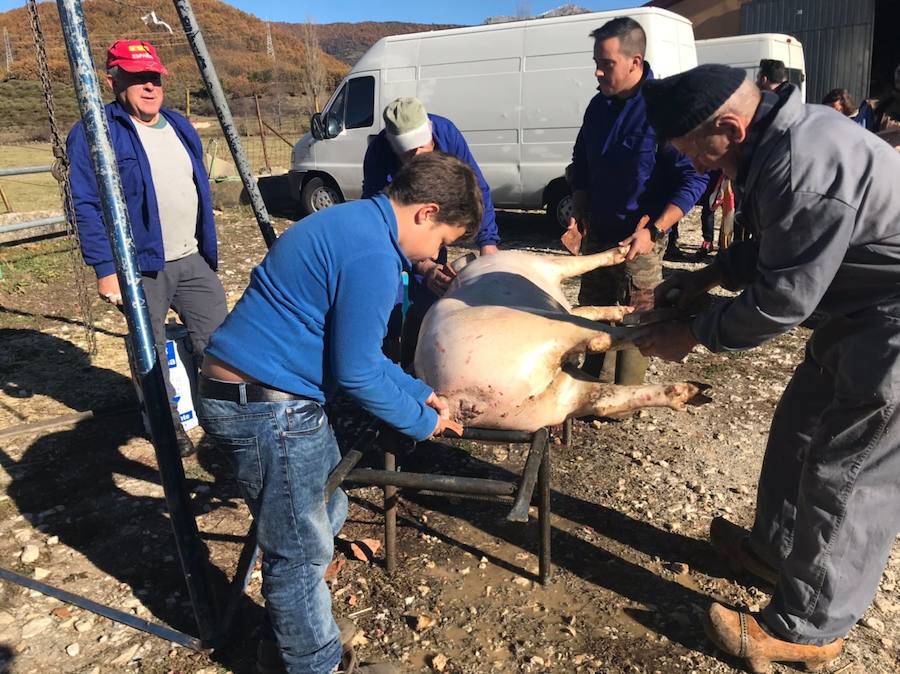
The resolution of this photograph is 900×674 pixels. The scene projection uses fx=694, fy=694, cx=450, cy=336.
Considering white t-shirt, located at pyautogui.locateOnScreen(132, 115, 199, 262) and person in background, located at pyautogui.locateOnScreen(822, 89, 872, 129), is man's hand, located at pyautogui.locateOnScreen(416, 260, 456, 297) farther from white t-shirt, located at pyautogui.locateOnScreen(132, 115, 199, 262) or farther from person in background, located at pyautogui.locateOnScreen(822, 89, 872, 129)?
person in background, located at pyautogui.locateOnScreen(822, 89, 872, 129)

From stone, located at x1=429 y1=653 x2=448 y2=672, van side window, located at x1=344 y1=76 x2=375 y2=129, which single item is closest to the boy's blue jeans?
stone, located at x1=429 y1=653 x2=448 y2=672

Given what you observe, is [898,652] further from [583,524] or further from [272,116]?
[272,116]

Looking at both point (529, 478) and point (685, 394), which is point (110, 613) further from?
point (685, 394)

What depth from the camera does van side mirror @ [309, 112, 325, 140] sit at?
26.9ft

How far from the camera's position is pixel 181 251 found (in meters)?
3.82

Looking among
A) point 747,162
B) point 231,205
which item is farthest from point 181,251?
point 231,205

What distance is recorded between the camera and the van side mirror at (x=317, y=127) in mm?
8195

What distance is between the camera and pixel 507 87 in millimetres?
8898

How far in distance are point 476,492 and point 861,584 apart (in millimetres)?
1325

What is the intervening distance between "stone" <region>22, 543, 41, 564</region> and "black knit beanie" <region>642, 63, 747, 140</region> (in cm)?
321

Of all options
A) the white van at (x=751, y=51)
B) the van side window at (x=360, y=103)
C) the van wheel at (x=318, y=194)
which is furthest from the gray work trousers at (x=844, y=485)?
the white van at (x=751, y=51)

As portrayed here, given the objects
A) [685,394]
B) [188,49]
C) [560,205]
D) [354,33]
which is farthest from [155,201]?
[354,33]

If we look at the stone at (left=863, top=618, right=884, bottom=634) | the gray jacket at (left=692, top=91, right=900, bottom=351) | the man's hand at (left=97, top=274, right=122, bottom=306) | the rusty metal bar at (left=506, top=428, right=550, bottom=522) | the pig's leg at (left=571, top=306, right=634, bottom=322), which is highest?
the gray jacket at (left=692, top=91, right=900, bottom=351)

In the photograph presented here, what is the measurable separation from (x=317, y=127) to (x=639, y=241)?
633 cm
